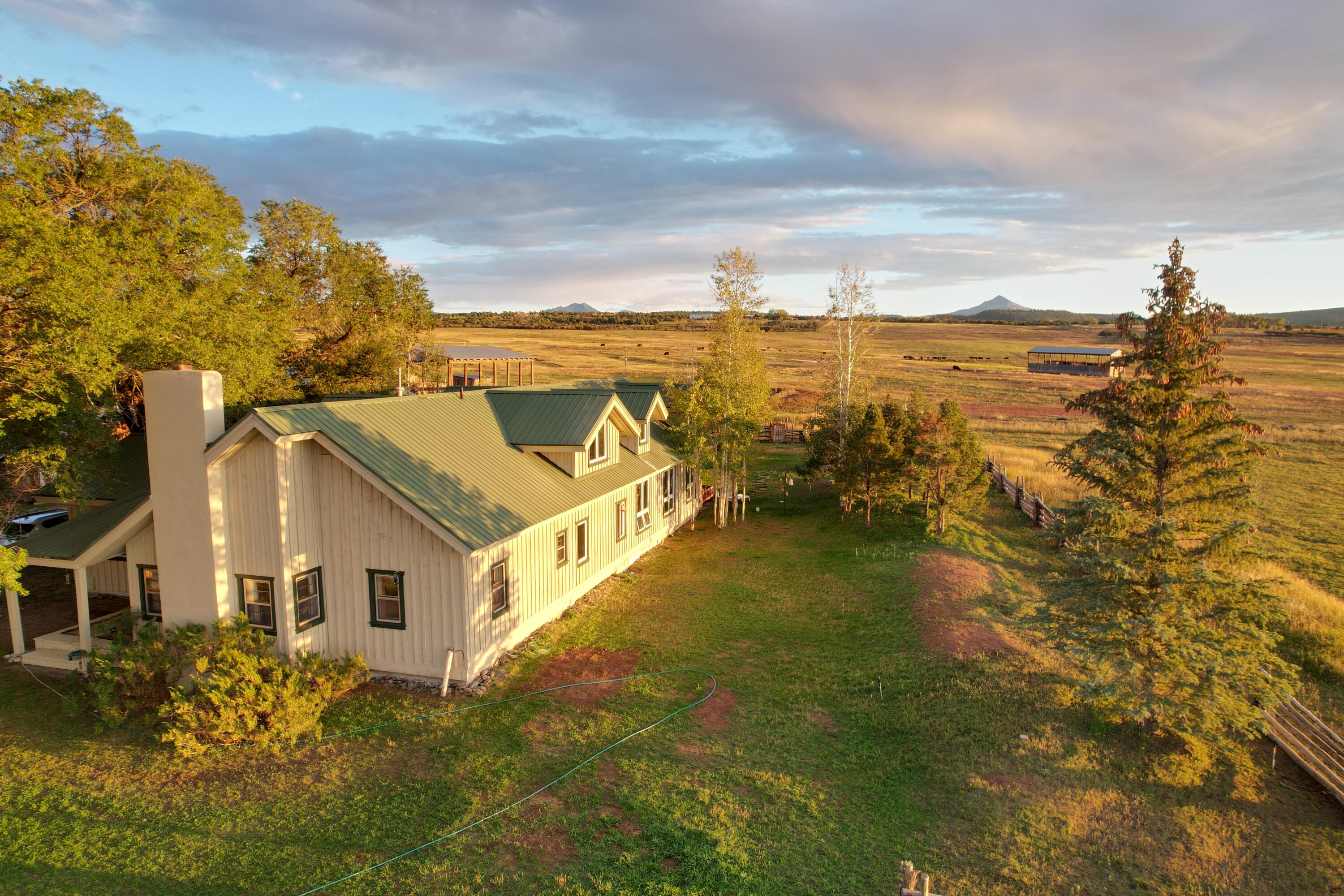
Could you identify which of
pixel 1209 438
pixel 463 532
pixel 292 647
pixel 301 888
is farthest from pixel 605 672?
pixel 1209 438

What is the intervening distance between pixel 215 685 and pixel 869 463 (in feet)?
70.8

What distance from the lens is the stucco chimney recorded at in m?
12.6

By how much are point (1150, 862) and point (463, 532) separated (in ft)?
38.7

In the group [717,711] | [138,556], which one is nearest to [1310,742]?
[717,711]

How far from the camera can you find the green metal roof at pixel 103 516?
14359 millimetres

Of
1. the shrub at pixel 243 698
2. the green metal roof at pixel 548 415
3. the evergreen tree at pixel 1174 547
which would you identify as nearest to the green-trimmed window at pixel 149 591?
the shrub at pixel 243 698

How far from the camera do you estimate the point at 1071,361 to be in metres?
106

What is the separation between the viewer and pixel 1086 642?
487 inches

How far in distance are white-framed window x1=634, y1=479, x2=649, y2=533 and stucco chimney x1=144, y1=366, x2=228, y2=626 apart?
1258 centimetres

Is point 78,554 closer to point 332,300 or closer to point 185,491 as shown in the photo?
point 185,491

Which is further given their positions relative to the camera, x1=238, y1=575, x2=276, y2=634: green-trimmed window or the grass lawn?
x1=238, y1=575, x2=276, y2=634: green-trimmed window

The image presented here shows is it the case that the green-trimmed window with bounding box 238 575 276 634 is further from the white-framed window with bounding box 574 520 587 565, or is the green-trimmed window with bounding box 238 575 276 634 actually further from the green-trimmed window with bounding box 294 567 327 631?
the white-framed window with bounding box 574 520 587 565

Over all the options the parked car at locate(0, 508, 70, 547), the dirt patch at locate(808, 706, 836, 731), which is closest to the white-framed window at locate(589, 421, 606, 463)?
the dirt patch at locate(808, 706, 836, 731)

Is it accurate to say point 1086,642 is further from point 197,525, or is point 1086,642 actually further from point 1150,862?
point 197,525
